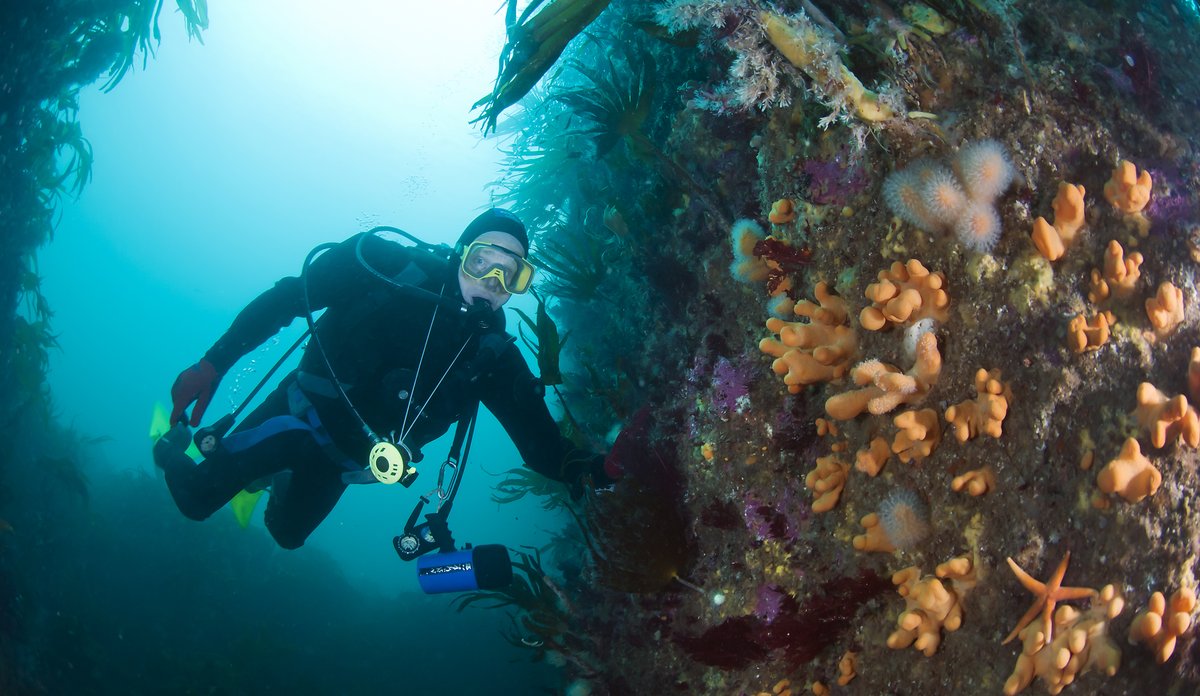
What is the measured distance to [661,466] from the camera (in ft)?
10.9

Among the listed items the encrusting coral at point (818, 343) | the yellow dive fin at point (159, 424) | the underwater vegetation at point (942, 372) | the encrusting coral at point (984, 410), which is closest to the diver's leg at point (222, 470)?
the yellow dive fin at point (159, 424)

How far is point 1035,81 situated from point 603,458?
10.6ft

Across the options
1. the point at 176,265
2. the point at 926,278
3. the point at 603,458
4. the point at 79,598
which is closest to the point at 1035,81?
the point at 926,278

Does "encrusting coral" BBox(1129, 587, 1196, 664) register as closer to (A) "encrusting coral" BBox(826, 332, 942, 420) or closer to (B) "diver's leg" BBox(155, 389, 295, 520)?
(A) "encrusting coral" BBox(826, 332, 942, 420)

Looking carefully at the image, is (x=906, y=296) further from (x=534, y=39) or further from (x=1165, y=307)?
(x=534, y=39)

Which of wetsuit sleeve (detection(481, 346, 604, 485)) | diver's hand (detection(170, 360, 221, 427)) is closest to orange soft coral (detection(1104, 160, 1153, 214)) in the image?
wetsuit sleeve (detection(481, 346, 604, 485))

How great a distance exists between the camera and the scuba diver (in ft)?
14.9

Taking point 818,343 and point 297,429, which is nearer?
point 818,343

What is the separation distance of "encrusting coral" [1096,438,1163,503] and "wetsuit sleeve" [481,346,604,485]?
315 centimetres

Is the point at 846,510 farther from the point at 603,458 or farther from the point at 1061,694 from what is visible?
the point at 603,458

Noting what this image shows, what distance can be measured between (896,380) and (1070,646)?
91 centimetres

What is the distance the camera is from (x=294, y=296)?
16.6ft

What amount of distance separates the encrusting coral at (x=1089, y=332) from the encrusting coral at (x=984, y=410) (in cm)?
25

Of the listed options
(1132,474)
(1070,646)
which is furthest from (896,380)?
(1070,646)
